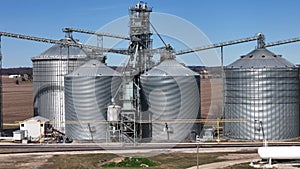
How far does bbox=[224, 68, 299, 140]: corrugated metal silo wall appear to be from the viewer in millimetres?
70500

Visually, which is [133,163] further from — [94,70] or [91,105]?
[94,70]

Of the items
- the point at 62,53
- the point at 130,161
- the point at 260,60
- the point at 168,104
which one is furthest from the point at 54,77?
the point at 130,161

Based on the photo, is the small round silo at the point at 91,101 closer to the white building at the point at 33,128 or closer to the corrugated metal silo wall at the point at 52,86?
the white building at the point at 33,128

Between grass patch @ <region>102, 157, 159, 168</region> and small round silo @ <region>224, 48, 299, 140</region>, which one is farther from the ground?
small round silo @ <region>224, 48, 299, 140</region>

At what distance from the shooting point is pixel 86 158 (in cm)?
5588

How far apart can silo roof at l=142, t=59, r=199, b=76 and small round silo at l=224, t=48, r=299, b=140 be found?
25.0ft

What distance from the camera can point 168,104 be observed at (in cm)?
6944

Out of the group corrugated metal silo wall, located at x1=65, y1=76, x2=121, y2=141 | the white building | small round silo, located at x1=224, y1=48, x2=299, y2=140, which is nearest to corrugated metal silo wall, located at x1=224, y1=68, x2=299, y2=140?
small round silo, located at x1=224, y1=48, x2=299, y2=140

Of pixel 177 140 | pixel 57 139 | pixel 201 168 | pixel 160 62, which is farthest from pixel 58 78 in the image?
pixel 201 168

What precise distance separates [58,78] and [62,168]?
35325 mm

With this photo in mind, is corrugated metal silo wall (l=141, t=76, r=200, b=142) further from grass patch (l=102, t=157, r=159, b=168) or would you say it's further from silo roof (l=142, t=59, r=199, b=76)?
grass patch (l=102, t=157, r=159, b=168)

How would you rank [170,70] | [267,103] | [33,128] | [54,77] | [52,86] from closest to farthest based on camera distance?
[267,103], [170,70], [33,128], [52,86], [54,77]

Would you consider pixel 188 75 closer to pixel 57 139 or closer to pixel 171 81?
pixel 171 81

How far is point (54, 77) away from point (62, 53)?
14.1 ft
